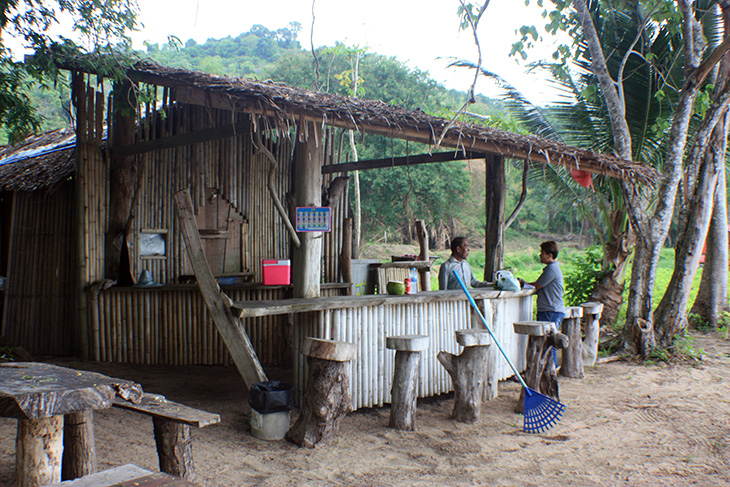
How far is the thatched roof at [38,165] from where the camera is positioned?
733 cm

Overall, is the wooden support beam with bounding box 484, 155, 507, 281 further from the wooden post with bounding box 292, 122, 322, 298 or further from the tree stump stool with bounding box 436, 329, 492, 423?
the wooden post with bounding box 292, 122, 322, 298

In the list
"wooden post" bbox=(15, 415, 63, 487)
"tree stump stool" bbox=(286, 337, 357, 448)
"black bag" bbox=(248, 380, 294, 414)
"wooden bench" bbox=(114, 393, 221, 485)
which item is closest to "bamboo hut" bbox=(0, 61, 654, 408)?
"tree stump stool" bbox=(286, 337, 357, 448)

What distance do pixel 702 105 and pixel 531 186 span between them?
849 inches

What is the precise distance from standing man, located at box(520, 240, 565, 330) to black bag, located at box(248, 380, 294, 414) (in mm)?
3300

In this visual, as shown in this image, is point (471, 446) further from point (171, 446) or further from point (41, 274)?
point (41, 274)

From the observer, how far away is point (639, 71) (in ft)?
30.3

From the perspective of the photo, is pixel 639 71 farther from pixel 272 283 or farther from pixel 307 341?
pixel 307 341

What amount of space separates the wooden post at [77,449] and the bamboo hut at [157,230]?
300 centimetres

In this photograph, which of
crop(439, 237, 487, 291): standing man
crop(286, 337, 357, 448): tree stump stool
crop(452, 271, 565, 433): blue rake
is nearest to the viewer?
crop(286, 337, 357, 448): tree stump stool

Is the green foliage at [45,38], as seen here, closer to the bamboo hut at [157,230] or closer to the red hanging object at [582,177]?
the bamboo hut at [157,230]

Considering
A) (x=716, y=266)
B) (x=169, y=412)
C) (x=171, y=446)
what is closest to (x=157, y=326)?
(x=171, y=446)

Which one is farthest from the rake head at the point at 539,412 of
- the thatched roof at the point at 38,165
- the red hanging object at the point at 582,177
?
the thatched roof at the point at 38,165

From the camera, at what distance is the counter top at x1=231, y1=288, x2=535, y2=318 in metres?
4.48

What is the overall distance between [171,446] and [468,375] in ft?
8.56
